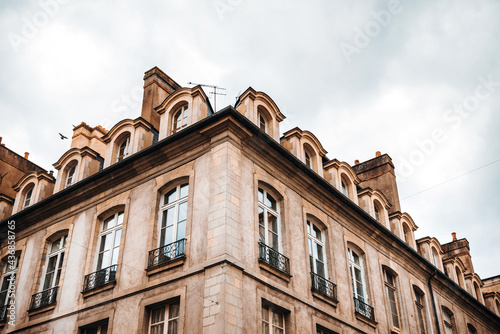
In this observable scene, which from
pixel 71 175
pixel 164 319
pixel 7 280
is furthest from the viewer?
pixel 71 175

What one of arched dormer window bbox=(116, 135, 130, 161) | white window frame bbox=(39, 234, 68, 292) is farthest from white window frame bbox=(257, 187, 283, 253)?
white window frame bbox=(39, 234, 68, 292)

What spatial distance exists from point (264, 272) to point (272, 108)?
494 cm

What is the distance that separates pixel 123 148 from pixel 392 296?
9.14 meters

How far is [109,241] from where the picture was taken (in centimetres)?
1388

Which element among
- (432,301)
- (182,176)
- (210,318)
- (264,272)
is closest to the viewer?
(210,318)

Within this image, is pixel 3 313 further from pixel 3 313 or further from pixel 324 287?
pixel 324 287

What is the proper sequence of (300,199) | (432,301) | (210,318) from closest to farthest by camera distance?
1. (210,318)
2. (300,199)
3. (432,301)

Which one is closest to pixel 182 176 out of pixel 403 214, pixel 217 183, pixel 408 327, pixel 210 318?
pixel 217 183

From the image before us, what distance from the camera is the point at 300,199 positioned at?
1444cm

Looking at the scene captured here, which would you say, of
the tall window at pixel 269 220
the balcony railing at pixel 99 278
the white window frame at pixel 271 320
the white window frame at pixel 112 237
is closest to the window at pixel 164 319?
the balcony railing at pixel 99 278

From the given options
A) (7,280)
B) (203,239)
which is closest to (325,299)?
(203,239)

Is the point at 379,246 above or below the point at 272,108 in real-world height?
below

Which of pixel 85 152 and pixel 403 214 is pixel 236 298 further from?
pixel 403 214

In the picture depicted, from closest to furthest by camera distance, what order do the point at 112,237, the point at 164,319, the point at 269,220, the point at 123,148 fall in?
the point at 164,319 → the point at 269,220 → the point at 112,237 → the point at 123,148
